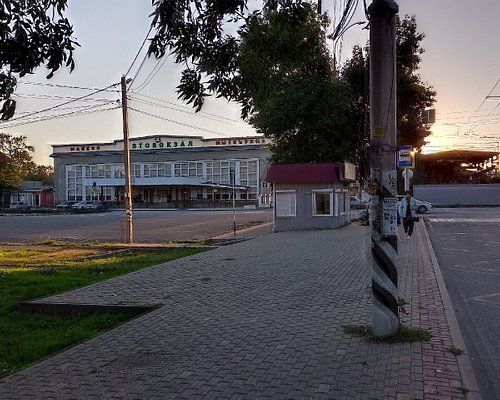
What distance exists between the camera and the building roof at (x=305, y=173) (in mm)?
24219

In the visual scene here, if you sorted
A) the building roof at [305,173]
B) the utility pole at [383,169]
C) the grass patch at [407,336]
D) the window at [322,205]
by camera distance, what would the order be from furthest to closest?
the window at [322,205], the building roof at [305,173], the utility pole at [383,169], the grass patch at [407,336]

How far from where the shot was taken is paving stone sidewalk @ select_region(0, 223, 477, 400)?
4527 millimetres

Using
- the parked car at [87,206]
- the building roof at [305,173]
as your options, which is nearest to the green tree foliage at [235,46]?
the building roof at [305,173]

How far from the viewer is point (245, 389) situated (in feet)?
14.7

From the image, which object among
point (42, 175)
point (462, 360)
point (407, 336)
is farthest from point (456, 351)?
point (42, 175)

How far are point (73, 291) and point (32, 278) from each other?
8.27 ft

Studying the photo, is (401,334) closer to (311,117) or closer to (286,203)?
(286,203)

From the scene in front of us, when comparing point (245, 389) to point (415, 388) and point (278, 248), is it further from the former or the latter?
point (278, 248)

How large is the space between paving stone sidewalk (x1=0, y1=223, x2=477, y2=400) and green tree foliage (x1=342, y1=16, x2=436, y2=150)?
22559mm

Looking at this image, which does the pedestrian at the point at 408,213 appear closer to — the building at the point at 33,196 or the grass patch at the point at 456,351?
the grass patch at the point at 456,351

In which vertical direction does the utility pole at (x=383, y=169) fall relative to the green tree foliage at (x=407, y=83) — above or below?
below

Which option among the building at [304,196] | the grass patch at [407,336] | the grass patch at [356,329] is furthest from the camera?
the building at [304,196]

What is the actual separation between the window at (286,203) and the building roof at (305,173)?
0.86m

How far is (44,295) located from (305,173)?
1629 centimetres
